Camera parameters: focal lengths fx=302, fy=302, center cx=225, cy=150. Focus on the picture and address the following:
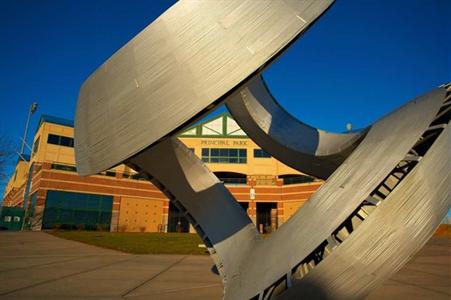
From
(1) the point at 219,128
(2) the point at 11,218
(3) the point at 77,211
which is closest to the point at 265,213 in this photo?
(1) the point at 219,128

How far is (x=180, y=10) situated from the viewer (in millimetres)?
4352

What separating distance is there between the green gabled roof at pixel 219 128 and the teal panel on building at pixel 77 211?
59.0 feet

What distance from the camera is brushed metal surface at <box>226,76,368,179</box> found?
900 centimetres

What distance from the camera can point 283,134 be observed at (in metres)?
9.62

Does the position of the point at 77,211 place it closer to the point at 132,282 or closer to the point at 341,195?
the point at 132,282

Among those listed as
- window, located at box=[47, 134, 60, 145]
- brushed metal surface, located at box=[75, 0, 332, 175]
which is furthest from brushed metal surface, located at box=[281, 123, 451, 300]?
window, located at box=[47, 134, 60, 145]

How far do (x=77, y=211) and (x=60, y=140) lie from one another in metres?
11.1

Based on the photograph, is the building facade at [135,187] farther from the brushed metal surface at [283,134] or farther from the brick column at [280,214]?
the brushed metal surface at [283,134]

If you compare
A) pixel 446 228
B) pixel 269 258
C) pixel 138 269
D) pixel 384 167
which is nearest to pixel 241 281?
pixel 269 258

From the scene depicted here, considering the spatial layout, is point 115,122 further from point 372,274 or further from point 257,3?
point 372,274

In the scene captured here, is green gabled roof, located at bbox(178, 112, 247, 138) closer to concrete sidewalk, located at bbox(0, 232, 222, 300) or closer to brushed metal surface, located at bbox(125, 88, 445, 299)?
concrete sidewalk, located at bbox(0, 232, 222, 300)

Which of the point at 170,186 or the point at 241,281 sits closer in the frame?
the point at 241,281

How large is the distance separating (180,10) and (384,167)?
3.76m

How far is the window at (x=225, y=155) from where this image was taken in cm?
5066
